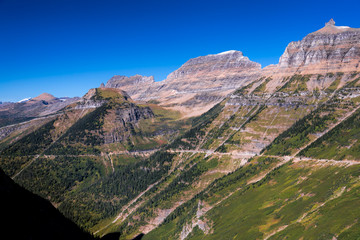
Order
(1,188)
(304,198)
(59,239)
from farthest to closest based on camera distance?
1. (304,198)
2. (59,239)
3. (1,188)

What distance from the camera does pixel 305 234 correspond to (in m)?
103

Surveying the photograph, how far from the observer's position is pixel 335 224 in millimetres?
97375

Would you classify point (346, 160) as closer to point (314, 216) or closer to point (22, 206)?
point (314, 216)

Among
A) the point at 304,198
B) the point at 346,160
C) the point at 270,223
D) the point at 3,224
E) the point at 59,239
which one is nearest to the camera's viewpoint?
the point at 3,224

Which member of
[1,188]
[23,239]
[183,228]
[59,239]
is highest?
[1,188]

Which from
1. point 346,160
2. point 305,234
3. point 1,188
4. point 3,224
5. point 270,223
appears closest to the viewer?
point 3,224

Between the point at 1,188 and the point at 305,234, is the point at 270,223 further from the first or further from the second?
the point at 1,188

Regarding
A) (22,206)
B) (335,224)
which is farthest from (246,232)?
(22,206)

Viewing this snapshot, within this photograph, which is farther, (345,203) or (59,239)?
(59,239)

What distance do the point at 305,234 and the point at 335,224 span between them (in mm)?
12839

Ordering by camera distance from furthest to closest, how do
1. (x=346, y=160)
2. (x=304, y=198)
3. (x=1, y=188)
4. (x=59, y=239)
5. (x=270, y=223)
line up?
(x=346, y=160)
(x=304, y=198)
(x=270, y=223)
(x=59, y=239)
(x=1, y=188)

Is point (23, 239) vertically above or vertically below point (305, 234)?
above

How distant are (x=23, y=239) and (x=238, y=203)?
150298 mm

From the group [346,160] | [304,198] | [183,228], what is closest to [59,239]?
[183,228]
